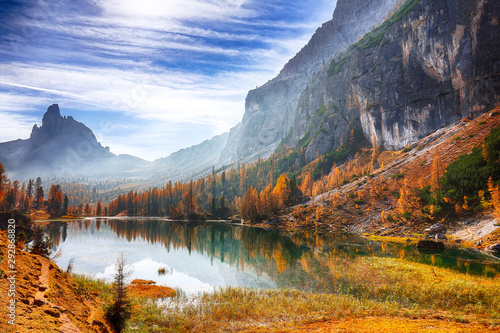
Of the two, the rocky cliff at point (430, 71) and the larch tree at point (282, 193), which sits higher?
the rocky cliff at point (430, 71)

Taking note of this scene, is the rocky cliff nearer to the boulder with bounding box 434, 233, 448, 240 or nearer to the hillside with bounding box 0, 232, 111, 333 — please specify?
the boulder with bounding box 434, 233, 448, 240

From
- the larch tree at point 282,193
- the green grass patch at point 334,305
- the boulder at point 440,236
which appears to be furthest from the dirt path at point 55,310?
the larch tree at point 282,193

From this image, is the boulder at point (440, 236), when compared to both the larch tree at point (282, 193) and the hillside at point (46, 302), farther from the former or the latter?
the hillside at point (46, 302)

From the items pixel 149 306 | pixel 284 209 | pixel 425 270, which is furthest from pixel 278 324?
pixel 284 209

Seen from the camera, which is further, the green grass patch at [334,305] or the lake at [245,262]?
the lake at [245,262]

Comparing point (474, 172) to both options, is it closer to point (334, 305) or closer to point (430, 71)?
point (334, 305)

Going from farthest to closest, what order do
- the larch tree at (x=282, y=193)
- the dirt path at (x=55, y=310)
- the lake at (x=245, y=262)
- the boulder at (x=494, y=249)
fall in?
the larch tree at (x=282, y=193), the boulder at (x=494, y=249), the lake at (x=245, y=262), the dirt path at (x=55, y=310)

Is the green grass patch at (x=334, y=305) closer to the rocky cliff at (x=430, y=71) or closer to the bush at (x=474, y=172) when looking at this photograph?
the bush at (x=474, y=172)

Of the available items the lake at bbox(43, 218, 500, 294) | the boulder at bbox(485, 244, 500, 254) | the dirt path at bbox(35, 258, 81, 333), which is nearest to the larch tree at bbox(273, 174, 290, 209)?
the lake at bbox(43, 218, 500, 294)

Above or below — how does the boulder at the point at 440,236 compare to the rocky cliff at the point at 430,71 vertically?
below

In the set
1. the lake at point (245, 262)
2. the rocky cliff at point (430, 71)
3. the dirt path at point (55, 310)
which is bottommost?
the lake at point (245, 262)

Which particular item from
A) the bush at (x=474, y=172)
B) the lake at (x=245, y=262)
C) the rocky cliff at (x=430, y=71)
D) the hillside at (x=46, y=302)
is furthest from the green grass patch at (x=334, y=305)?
the rocky cliff at (x=430, y=71)

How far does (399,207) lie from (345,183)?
4386 centimetres

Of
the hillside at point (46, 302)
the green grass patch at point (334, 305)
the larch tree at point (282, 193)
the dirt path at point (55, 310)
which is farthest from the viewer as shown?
the larch tree at point (282, 193)
